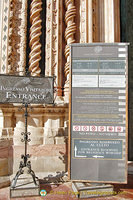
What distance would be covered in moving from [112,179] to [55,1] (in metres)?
4.11

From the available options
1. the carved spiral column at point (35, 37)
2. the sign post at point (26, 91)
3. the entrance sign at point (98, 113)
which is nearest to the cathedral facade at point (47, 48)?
the carved spiral column at point (35, 37)

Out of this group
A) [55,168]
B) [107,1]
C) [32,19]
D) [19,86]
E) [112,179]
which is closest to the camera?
[112,179]

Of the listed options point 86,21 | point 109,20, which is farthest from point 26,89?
point 109,20

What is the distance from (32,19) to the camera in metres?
4.27

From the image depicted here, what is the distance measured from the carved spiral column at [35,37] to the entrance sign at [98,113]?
1531 mm

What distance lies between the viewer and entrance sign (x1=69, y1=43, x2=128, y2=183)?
277cm

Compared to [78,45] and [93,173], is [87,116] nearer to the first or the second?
[93,173]

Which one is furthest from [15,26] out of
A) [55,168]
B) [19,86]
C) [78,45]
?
[55,168]

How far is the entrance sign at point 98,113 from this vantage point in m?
2.77

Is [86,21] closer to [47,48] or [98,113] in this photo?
[47,48]

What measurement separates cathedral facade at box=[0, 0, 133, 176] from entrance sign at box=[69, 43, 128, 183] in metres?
0.92

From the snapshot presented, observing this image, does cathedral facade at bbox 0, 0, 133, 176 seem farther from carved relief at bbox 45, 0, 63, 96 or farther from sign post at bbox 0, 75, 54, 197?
sign post at bbox 0, 75, 54, 197

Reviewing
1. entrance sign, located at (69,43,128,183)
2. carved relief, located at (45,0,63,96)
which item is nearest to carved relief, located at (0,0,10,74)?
carved relief, located at (45,0,63,96)

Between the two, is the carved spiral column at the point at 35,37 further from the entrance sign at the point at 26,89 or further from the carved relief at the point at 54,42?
the entrance sign at the point at 26,89
